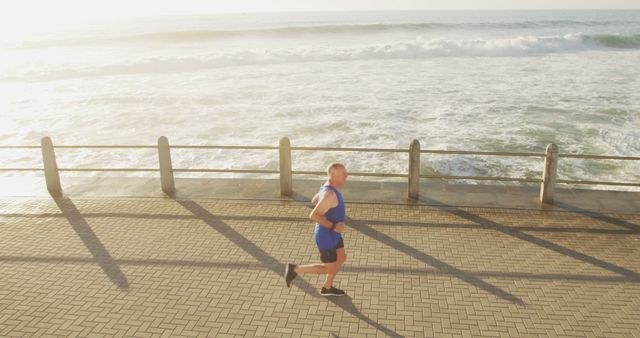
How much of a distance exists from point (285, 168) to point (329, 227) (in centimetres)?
404

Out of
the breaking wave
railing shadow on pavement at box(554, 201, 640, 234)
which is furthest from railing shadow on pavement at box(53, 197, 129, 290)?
the breaking wave

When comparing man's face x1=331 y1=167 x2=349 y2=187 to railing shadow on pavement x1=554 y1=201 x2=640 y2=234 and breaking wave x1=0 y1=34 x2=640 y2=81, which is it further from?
breaking wave x1=0 y1=34 x2=640 y2=81

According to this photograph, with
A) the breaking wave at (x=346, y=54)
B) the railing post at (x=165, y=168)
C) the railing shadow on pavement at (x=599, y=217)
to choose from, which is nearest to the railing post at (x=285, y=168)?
the railing post at (x=165, y=168)

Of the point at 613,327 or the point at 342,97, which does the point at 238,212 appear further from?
the point at 342,97

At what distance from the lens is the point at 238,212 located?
9.27 metres

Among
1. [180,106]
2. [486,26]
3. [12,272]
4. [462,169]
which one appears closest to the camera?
[12,272]

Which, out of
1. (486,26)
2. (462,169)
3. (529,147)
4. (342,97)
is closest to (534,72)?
(342,97)

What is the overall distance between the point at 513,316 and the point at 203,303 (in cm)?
373

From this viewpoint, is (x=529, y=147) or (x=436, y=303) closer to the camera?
(x=436, y=303)

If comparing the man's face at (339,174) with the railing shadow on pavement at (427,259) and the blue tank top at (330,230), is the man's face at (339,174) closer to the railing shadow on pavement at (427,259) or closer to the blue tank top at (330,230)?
the blue tank top at (330,230)

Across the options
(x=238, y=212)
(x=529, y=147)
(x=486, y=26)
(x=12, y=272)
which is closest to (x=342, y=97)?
(x=529, y=147)

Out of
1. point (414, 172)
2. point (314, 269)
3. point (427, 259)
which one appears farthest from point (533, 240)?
point (314, 269)

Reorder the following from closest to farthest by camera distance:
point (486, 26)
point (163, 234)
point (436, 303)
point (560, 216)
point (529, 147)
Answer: point (436, 303)
point (163, 234)
point (560, 216)
point (529, 147)
point (486, 26)

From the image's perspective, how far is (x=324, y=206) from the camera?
592 cm
